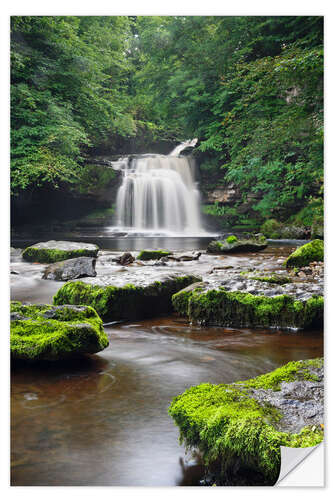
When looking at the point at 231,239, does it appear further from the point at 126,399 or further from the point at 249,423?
the point at 249,423

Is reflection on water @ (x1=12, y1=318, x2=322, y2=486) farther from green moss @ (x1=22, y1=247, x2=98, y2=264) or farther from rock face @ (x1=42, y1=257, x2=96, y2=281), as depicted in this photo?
green moss @ (x1=22, y1=247, x2=98, y2=264)

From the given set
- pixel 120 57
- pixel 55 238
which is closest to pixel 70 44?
pixel 120 57

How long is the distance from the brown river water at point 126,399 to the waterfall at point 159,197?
4.28 m

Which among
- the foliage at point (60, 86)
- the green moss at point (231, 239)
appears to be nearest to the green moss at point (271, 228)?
the green moss at point (231, 239)

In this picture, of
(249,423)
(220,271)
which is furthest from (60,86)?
(249,423)

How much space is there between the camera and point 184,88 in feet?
11.4

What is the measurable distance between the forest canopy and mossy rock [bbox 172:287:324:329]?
2.90ft

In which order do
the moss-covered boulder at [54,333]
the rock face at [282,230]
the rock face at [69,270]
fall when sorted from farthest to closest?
the rock face at [282,230], the rock face at [69,270], the moss-covered boulder at [54,333]

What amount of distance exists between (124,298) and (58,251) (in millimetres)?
2676

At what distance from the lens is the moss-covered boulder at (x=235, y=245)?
22.6 feet

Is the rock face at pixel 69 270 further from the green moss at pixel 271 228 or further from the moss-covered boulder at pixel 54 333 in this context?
the green moss at pixel 271 228

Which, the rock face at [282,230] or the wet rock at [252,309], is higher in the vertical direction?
the rock face at [282,230]
